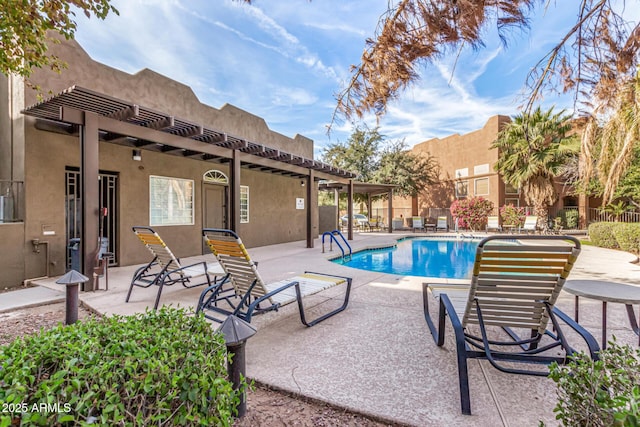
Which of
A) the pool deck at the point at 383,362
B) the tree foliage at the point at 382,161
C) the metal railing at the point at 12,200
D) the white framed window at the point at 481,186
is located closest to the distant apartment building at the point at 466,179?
the white framed window at the point at 481,186

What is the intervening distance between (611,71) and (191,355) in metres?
4.72

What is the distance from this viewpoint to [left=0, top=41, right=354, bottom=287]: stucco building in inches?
200

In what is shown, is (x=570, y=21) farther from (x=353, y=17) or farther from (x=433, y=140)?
(x=433, y=140)

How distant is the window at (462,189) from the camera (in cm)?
2148

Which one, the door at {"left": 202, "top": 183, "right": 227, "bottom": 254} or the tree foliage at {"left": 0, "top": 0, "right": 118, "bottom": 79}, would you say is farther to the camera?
the door at {"left": 202, "top": 183, "right": 227, "bottom": 254}

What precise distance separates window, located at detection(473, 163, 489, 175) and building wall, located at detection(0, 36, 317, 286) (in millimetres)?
15365

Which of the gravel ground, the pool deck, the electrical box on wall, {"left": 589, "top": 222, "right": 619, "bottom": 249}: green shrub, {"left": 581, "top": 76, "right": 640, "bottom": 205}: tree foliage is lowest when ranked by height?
the gravel ground

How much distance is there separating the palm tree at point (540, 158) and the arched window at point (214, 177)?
1320cm

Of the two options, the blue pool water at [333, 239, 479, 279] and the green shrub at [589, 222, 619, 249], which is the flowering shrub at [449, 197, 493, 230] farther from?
the green shrub at [589, 222, 619, 249]

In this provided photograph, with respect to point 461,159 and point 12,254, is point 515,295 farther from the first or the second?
point 461,159

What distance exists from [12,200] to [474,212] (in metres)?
19.0

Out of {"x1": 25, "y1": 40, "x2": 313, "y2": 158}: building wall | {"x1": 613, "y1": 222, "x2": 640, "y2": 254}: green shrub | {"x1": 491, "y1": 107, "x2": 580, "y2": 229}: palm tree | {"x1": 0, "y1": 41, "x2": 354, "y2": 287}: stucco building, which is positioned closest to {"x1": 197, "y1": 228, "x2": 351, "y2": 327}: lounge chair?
{"x1": 0, "y1": 41, "x2": 354, "y2": 287}: stucco building

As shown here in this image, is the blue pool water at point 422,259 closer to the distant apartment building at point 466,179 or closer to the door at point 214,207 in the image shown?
the door at point 214,207

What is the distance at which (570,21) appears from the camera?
329cm
